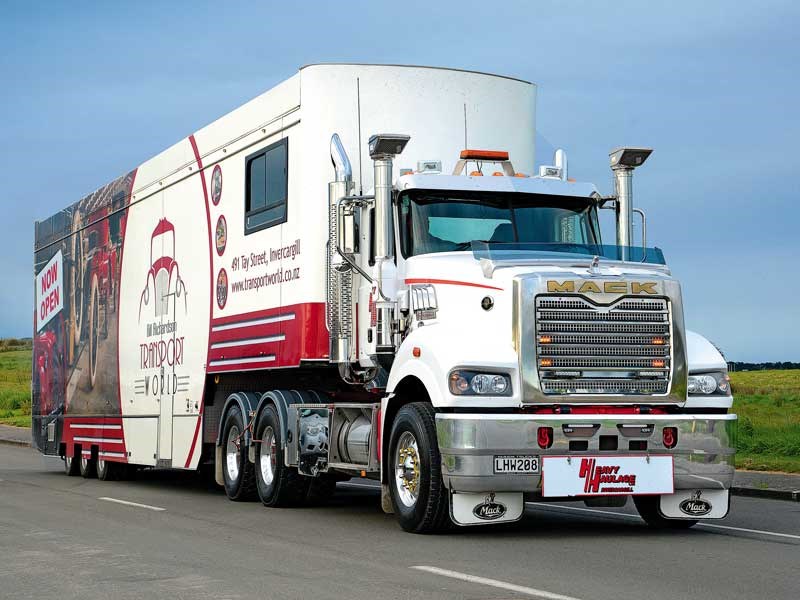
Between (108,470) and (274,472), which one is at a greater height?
(274,472)

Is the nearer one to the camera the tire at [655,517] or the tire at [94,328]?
the tire at [655,517]

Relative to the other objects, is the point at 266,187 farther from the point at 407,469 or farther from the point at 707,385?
the point at 707,385

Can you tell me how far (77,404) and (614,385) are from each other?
1339cm

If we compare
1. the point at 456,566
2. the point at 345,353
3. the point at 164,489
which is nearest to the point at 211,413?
the point at 164,489

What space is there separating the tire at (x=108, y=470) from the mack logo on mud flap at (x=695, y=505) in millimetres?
11996

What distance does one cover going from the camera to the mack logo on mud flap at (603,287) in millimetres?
11312

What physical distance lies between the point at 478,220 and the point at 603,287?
6.31 ft

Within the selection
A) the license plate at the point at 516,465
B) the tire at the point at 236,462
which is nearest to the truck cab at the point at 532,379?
the license plate at the point at 516,465

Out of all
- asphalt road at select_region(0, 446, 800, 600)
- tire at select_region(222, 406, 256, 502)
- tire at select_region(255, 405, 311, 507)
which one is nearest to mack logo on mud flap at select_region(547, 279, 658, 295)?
asphalt road at select_region(0, 446, 800, 600)

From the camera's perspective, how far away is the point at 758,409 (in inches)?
1831

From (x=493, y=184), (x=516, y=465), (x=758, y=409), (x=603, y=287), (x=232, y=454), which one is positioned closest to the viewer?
(x=516, y=465)

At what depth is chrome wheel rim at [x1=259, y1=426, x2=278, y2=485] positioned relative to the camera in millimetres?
15367

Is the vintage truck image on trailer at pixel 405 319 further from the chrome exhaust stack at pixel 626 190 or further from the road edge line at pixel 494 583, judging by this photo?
the road edge line at pixel 494 583

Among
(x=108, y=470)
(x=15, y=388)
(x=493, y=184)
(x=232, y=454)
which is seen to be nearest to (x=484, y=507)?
(x=493, y=184)
